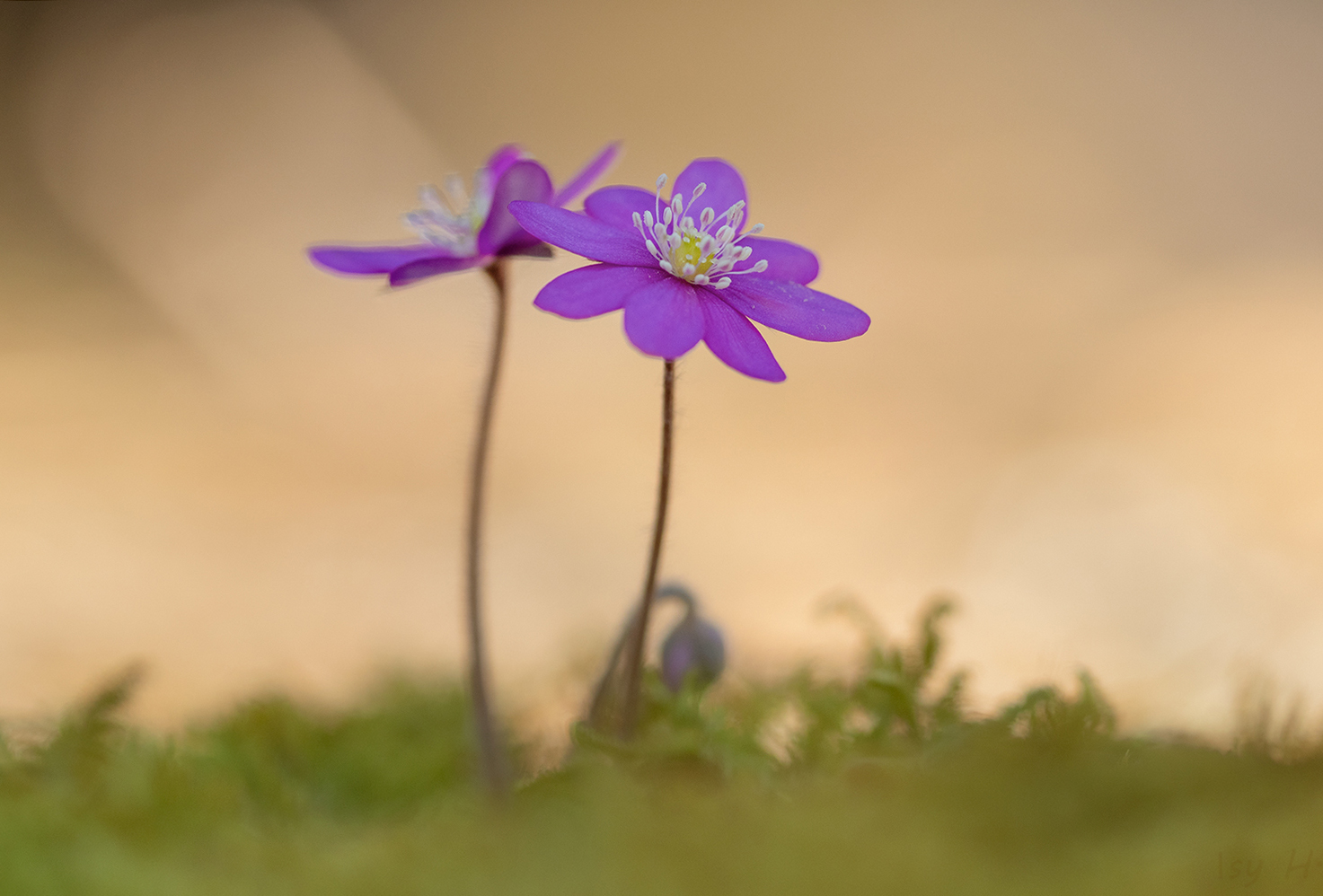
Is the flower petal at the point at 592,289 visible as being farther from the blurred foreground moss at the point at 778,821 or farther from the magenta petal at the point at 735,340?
the blurred foreground moss at the point at 778,821

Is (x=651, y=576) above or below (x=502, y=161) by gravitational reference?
below

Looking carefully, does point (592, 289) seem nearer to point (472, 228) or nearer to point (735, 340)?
point (735, 340)

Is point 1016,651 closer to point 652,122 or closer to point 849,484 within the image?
point 849,484

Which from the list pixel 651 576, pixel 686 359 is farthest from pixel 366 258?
pixel 686 359

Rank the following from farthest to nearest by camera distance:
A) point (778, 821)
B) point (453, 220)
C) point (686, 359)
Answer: point (686, 359) → point (453, 220) → point (778, 821)

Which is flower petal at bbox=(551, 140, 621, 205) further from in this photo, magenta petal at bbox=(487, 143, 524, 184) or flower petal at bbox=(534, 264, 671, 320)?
flower petal at bbox=(534, 264, 671, 320)

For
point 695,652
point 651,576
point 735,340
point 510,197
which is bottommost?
point 695,652

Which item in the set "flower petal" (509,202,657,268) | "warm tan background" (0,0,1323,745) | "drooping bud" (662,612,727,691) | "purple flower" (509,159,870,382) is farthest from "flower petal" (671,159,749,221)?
"warm tan background" (0,0,1323,745)

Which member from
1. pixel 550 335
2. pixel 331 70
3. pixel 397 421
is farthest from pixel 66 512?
pixel 331 70
